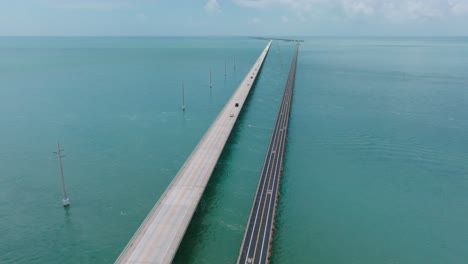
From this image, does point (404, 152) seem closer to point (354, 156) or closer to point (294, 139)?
point (354, 156)

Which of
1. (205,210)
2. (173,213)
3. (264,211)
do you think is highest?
(173,213)

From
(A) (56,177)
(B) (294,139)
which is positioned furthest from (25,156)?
(B) (294,139)

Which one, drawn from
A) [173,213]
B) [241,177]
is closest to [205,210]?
[173,213]

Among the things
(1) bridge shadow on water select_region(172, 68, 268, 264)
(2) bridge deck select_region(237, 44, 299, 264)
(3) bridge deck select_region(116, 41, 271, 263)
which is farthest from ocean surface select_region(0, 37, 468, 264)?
(3) bridge deck select_region(116, 41, 271, 263)

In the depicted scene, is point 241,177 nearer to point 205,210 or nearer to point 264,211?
point 205,210

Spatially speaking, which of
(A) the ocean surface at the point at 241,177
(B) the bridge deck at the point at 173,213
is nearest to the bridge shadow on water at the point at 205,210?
(A) the ocean surface at the point at 241,177

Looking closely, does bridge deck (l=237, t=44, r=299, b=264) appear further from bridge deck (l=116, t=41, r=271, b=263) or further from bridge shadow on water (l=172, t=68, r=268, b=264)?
bridge deck (l=116, t=41, r=271, b=263)
